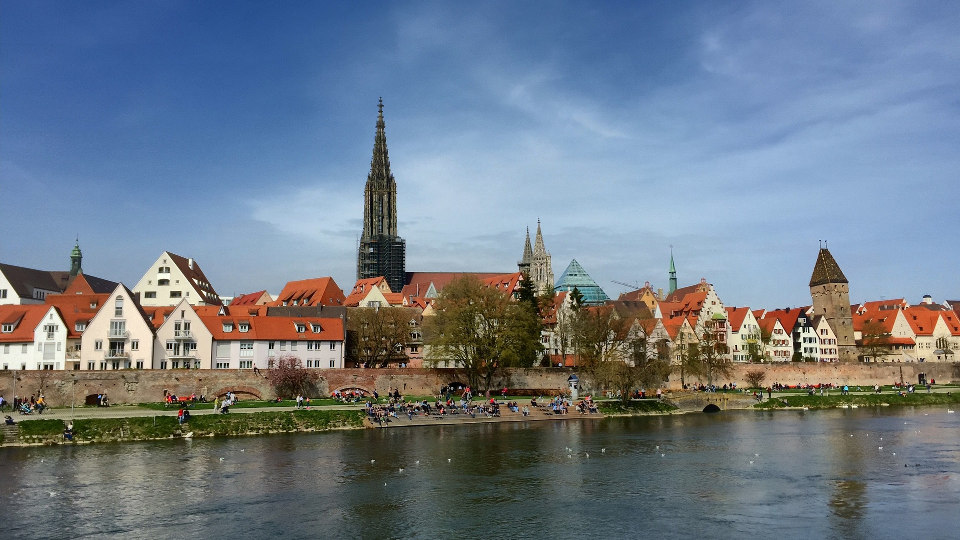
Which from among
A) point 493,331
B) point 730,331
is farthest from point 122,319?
point 730,331

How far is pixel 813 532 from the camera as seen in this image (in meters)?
28.7

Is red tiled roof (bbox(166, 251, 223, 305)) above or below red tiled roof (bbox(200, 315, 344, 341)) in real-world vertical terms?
above

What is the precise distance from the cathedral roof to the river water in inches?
3358

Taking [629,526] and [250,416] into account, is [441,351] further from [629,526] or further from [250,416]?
[629,526]

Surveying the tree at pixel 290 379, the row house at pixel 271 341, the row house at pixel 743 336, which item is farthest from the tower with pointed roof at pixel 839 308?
the tree at pixel 290 379

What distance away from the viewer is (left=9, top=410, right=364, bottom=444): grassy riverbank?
53.3 m

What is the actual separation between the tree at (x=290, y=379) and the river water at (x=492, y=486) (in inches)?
744

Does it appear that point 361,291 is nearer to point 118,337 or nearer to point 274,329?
point 274,329

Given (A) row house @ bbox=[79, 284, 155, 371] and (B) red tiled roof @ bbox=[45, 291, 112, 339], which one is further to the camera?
(B) red tiled roof @ bbox=[45, 291, 112, 339]

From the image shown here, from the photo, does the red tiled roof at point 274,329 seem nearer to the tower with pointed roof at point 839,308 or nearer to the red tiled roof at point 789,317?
the red tiled roof at point 789,317

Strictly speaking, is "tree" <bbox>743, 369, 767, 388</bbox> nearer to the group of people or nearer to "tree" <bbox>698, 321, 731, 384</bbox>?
"tree" <bbox>698, 321, 731, 384</bbox>

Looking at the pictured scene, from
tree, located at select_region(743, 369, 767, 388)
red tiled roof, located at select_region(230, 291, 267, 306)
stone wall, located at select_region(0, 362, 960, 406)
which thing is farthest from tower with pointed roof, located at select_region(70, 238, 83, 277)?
tree, located at select_region(743, 369, 767, 388)

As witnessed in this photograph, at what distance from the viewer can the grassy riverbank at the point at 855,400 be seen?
88.8m

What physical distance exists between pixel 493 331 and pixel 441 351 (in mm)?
6204
